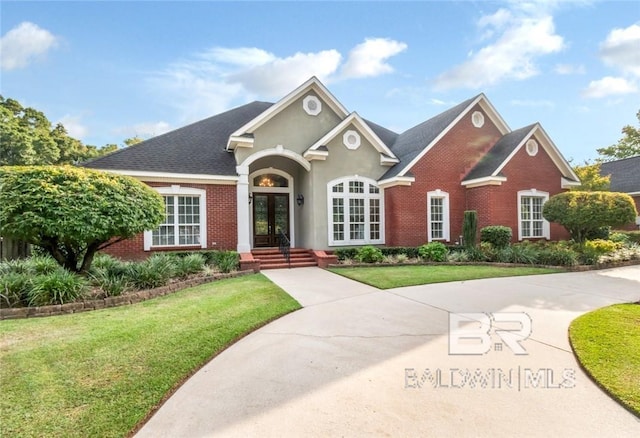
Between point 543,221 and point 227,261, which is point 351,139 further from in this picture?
point 543,221

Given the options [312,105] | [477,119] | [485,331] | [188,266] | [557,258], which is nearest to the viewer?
[485,331]

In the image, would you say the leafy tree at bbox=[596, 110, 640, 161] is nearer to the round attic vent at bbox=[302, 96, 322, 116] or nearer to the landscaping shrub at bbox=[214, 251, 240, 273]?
the round attic vent at bbox=[302, 96, 322, 116]

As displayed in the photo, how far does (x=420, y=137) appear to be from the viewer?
643 inches

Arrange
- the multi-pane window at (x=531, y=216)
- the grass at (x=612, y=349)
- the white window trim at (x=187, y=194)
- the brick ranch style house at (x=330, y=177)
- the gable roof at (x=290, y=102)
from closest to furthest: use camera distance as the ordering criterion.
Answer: the grass at (x=612, y=349) → the white window trim at (x=187, y=194) → the brick ranch style house at (x=330, y=177) → the gable roof at (x=290, y=102) → the multi-pane window at (x=531, y=216)

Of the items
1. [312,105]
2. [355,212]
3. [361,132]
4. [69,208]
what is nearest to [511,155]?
[361,132]

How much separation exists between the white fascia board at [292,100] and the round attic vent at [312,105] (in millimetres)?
297

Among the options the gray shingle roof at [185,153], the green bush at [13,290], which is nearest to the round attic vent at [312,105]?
the gray shingle roof at [185,153]

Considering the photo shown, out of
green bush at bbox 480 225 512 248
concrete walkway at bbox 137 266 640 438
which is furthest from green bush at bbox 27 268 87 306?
green bush at bbox 480 225 512 248

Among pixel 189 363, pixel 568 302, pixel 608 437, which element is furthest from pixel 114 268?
pixel 568 302

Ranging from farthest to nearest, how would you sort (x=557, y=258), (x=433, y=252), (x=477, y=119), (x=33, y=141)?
(x=33, y=141) < (x=477, y=119) < (x=433, y=252) < (x=557, y=258)

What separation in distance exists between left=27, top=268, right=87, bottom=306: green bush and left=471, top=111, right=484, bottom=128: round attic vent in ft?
54.4

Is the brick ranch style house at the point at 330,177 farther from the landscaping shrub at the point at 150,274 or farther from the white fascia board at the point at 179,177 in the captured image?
the landscaping shrub at the point at 150,274

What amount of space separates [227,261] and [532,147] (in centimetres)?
1455

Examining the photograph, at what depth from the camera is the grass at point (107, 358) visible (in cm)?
284
